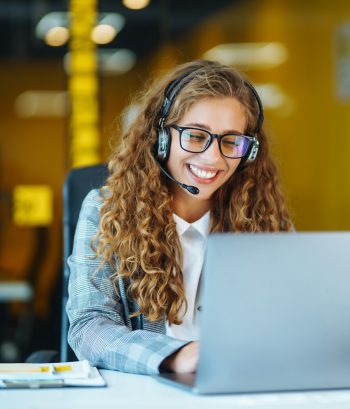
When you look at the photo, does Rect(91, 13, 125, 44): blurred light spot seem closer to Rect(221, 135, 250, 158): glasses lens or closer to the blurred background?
the blurred background

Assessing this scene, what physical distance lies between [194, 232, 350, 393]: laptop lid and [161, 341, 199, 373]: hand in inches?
4.3

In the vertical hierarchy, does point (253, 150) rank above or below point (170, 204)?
above

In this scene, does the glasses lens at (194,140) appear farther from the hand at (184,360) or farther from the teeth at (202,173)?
the hand at (184,360)

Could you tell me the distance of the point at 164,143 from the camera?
77.9 inches

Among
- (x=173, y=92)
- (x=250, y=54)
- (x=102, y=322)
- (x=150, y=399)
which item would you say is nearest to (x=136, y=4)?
(x=250, y=54)

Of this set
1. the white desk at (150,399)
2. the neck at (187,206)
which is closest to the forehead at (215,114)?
the neck at (187,206)

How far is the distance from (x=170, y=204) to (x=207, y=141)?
20cm

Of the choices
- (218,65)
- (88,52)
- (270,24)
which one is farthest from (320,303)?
(270,24)

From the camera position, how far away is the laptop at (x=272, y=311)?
1.39 m

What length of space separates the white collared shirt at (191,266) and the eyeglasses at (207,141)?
19 cm

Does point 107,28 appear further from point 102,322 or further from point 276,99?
point 102,322

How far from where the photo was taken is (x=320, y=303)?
143 cm

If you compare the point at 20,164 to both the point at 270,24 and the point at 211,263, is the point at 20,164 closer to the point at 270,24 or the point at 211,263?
the point at 270,24

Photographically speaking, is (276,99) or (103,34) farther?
(276,99)
